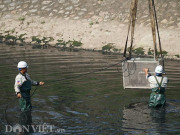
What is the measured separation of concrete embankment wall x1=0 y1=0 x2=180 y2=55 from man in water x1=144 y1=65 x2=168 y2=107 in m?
13.1

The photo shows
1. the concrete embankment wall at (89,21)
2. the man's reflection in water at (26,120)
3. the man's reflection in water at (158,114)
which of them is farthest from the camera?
the concrete embankment wall at (89,21)

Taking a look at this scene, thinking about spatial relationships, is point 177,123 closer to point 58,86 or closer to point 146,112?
point 146,112

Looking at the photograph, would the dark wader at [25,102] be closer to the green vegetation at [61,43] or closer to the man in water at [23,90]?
the man in water at [23,90]

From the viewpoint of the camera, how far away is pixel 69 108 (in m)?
14.7

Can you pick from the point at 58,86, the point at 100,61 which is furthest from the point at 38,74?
the point at 100,61

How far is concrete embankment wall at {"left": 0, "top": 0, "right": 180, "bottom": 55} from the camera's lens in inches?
1172

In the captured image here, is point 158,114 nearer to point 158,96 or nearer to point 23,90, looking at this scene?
point 158,96

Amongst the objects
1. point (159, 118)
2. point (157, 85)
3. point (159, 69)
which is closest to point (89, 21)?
point (157, 85)

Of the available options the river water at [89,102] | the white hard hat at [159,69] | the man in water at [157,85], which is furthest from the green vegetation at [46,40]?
the white hard hat at [159,69]

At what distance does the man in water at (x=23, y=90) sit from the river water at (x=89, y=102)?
0.23 m

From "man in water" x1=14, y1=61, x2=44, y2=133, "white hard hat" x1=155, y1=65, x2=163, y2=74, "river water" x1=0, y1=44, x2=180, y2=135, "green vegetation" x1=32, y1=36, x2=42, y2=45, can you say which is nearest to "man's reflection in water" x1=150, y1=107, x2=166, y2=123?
"river water" x1=0, y1=44, x2=180, y2=135

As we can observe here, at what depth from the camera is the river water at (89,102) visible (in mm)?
12523

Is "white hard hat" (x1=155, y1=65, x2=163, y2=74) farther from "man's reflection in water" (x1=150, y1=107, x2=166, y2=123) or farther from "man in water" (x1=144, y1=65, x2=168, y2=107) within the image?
"man's reflection in water" (x1=150, y1=107, x2=166, y2=123)

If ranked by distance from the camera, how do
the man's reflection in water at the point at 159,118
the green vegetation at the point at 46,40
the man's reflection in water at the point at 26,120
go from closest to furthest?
1. the man's reflection in water at the point at 159,118
2. the man's reflection in water at the point at 26,120
3. the green vegetation at the point at 46,40
